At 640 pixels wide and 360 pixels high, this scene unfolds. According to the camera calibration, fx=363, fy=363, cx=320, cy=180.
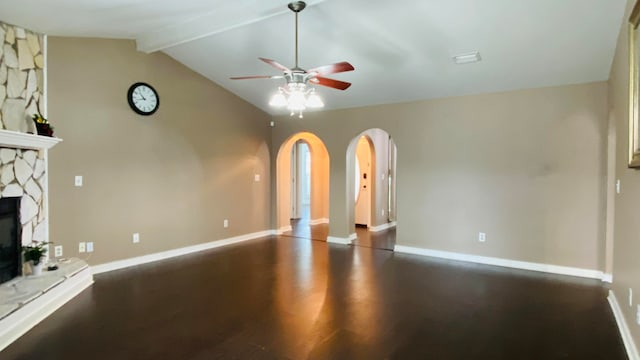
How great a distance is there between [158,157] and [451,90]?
4.30 meters

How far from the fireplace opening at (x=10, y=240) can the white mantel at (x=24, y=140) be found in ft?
1.84

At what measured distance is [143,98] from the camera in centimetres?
503

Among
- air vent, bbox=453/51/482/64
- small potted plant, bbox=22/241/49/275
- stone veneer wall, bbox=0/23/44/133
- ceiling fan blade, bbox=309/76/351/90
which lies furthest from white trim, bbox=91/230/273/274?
air vent, bbox=453/51/482/64

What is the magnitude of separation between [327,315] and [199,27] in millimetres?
3445

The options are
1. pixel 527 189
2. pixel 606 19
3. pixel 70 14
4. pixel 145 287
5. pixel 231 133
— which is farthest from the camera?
pixel 231 133

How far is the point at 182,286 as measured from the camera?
4.10 m

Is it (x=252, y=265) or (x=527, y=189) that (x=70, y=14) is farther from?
(x=527, y=189)

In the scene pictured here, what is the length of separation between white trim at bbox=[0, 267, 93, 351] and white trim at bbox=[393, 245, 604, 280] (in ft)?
14.1

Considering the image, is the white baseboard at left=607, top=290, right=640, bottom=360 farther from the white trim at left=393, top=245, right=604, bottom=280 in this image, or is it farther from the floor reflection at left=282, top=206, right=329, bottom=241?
the floor reflection at left=282, top=206, right=329, bottom=241

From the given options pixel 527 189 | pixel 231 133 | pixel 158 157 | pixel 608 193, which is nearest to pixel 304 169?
pixel 231 133

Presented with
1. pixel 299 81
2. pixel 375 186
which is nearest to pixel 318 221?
pixel 375 186

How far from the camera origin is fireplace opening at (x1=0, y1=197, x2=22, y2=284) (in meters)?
3.53

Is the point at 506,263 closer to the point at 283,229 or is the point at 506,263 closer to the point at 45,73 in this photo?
the point at 283,229

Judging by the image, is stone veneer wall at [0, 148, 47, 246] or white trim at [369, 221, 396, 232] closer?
stone veneer wall at [0, 148, 47, 246]
